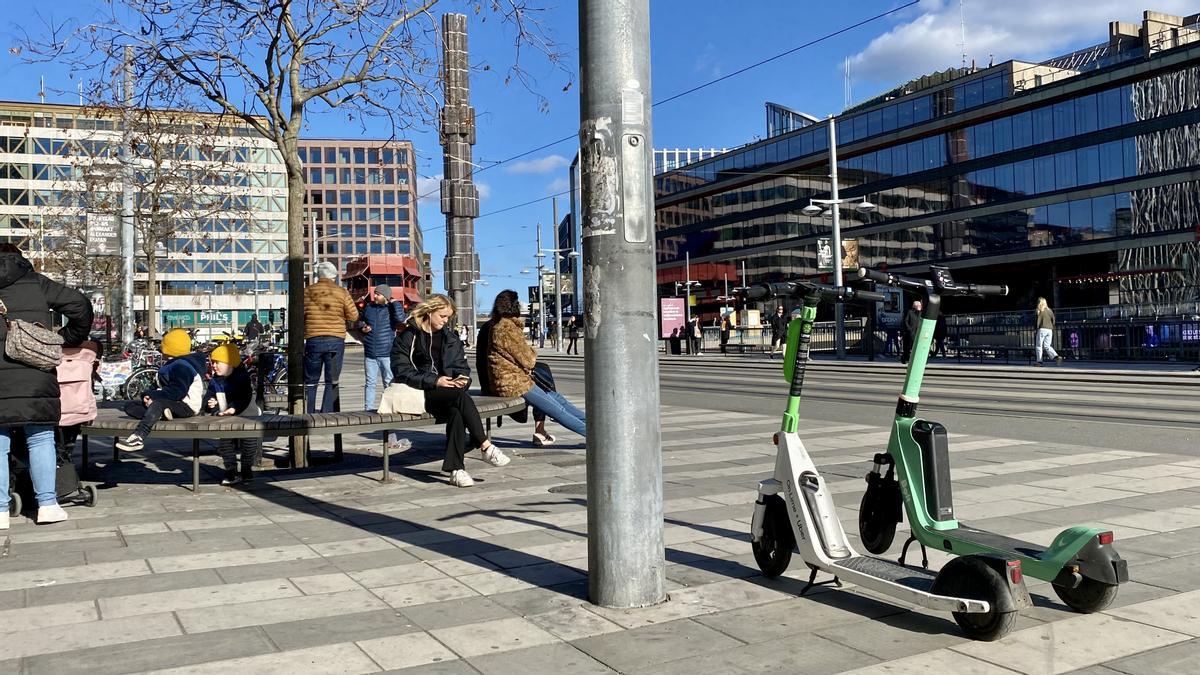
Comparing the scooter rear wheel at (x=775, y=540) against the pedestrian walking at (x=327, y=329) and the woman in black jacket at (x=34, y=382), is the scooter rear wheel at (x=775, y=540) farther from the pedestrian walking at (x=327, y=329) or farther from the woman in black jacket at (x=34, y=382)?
the pedestrian walking at (x=327, y=329)

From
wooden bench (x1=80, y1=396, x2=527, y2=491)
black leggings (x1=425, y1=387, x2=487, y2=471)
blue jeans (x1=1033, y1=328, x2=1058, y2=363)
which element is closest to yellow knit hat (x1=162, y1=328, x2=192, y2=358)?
wooden bench (x1=80, y1=396, x2=527, y2=491)

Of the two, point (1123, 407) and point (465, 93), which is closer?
point (465, 93)

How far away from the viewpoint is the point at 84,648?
3.89m

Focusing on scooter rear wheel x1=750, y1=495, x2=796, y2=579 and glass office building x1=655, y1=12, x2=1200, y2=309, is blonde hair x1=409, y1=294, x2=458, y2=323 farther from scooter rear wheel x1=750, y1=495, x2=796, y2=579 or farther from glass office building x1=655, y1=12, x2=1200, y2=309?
glass office building x1=655, y1=12, x2=1200, y2=309

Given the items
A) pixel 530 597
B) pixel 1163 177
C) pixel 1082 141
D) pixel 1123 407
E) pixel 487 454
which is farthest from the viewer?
pixel 1082 141

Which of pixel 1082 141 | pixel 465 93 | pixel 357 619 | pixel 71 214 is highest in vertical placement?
pixel 1082 141

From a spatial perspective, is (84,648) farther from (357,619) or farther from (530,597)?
(530,597)

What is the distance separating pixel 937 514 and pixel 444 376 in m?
5.03

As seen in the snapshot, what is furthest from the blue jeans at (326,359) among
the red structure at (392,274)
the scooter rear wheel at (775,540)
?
the red structure at (392,274)

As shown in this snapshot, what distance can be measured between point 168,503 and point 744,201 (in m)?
72.2

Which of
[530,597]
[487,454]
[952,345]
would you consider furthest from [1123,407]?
[952,345]

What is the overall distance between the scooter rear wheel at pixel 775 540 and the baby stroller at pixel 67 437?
4.97 m

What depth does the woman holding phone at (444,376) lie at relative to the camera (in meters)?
8.03

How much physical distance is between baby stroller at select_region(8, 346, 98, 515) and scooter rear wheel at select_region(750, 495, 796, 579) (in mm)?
4965
